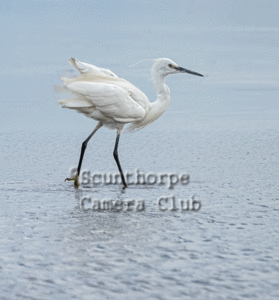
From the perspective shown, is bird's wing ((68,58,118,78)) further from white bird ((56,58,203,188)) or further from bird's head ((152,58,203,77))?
bird's head ((152,58,203,77))

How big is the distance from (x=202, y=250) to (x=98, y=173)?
439 centimetres

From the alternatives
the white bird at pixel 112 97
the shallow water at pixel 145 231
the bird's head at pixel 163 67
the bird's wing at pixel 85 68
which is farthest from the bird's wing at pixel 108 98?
the shallow water at pixel 145 231

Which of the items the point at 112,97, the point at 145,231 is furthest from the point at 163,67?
the point at 145,231

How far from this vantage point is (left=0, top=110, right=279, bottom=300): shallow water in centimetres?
430

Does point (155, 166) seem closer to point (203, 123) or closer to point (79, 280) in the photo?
point (79, 280)

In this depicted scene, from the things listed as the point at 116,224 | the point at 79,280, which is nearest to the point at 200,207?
the point at 116,224

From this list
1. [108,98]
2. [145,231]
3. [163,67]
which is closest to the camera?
[145,231]

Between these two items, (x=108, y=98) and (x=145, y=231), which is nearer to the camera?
(x=145, y=231)

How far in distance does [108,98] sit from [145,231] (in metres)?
3.01

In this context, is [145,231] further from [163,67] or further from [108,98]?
[163,67]

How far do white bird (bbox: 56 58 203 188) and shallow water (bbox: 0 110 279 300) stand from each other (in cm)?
96

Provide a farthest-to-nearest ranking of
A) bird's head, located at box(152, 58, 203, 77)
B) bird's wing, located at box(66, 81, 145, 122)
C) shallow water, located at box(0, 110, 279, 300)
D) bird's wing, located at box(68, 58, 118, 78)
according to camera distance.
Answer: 1. bird's head, located at box(152, 58, 203, 77)
2. bird's wing, located at box(68, 58, 118, 78)
3. bird's wing, located at box(66, 81, 145, 122)
4. shallow water, located at box(0, 110, 279, 300)

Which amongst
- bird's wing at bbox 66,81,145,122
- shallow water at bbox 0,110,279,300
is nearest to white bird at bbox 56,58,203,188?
bird's wing at bbox 66,81,145,122

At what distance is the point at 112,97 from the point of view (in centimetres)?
838
